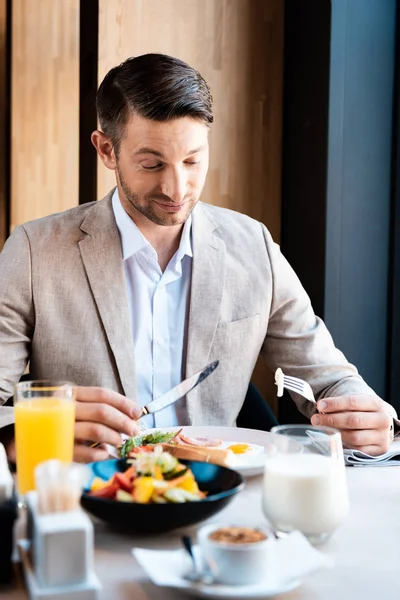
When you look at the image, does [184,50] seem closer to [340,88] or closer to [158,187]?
[340,88]

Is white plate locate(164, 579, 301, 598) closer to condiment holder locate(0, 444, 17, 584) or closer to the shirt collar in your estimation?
condiment holder locate(0, 444, 17, 584)

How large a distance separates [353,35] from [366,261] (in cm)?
75

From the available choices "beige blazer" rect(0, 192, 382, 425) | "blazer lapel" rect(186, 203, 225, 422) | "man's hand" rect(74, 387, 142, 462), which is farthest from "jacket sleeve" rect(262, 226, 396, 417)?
"man's hand" rect(74, 387, 142, 462)

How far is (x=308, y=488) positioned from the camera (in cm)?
105

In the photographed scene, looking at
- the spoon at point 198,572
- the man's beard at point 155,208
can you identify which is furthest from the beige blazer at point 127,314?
the spoon at point 198,572

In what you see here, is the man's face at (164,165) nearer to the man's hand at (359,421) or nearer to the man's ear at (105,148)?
the man's ear at (105,148)

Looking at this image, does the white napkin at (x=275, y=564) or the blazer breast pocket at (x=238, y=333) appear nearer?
the white napkin at (x=275, y=564)

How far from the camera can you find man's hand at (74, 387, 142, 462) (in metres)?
1.30

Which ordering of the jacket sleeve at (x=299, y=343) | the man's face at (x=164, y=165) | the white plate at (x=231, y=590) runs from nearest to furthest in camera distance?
the white plate at (x=231, y=590) → the man's face at (x=164, y=165) → the jacket sleeve at (x=299, y=343)

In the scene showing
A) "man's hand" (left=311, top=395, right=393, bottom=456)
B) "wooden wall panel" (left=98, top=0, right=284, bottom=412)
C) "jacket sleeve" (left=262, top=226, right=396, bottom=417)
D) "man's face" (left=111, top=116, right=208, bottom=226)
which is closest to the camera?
"man's hand" (left=311, top=395, right=393, bottom=456)

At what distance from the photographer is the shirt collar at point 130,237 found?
1959 millimetres

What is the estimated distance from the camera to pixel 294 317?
2.06 meters

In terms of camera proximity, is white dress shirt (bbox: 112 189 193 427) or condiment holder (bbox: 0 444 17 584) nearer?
condiment holder (bbox: 0 444 17 584)

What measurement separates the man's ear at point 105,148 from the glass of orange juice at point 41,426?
Answer: 36.8 inches
